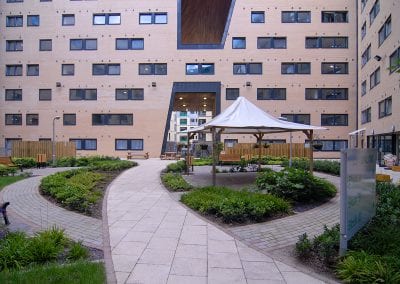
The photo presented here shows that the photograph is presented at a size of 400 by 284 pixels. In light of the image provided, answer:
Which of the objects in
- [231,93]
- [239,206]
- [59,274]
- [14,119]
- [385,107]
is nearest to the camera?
[59,274]

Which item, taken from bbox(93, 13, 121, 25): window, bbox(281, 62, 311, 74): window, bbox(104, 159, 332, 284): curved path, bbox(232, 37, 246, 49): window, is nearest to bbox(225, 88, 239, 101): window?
bbox(232, 37, 246, 49): window

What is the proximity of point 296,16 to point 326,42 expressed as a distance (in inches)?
159

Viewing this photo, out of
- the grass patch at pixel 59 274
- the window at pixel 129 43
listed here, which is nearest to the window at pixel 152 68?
the window at pixel 129 43

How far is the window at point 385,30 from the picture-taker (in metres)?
26.3

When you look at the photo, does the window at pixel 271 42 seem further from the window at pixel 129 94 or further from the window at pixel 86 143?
the window at pixel 86 143

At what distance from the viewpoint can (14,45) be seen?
130 feet

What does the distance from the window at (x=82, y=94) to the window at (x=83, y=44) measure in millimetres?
4431

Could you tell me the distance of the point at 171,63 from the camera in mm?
37500

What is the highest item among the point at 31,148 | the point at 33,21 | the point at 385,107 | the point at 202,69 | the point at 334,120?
the point at 33,21

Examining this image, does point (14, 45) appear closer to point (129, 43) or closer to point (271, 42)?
point (129, 43)

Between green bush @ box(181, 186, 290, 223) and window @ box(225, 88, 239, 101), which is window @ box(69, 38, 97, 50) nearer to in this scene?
window @ box(225, 88, 239, 101)

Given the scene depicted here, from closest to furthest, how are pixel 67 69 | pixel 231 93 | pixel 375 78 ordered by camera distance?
1. pixel 375 78
2. pixel 231 93
3. pixel 67 69

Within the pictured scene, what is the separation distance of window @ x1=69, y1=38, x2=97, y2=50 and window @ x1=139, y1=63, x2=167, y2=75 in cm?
550

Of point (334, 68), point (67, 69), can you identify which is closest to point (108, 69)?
point (67, 69)
